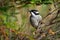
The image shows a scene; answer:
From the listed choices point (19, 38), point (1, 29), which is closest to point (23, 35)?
point (19, 38)

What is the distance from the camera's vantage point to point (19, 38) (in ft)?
7.02

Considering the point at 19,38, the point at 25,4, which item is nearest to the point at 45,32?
the point at 19,38

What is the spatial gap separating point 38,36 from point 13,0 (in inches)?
19.7

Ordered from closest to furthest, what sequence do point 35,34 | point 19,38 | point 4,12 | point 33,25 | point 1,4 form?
point 4,12 < point 1,4 < point 19,38 < point 35,34 < point 33,25

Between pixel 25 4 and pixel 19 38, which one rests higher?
pixel 25 4

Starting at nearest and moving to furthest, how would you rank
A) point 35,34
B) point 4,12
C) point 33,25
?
1. point 4,12
2. point 35,34
3. point 33,25

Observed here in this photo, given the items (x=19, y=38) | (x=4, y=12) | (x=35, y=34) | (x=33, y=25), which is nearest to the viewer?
(x=4, y=12)

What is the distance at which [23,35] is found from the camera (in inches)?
80.0

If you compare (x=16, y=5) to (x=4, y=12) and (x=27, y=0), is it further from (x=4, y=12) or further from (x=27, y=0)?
(x=4, y=12)

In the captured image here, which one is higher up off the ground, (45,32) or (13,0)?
(13,0)

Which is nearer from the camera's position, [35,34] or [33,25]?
[35,34]

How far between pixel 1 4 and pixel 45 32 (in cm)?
62

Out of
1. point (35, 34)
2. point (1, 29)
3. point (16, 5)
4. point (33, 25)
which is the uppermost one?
point (16, 5)

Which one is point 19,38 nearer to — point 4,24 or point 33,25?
point 4,24
